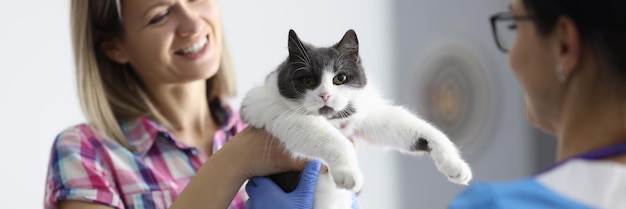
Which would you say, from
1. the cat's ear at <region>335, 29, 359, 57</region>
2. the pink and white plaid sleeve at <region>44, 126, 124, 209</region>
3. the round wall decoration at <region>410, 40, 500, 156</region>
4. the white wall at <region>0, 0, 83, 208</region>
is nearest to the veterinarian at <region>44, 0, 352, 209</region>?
the pink and white plaid sleeve at <region>44, 126, 124, 209</region>

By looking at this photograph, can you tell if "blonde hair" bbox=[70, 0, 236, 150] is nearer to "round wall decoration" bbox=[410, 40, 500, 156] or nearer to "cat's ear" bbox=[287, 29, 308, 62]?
"cat's ear" bbox=[287, 29, 308, 62]

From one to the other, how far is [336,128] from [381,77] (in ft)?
4.76

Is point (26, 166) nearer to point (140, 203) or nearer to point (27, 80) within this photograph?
point (27, 80)

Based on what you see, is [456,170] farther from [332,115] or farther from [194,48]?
[194,48]

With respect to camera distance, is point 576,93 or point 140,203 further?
point 140,203

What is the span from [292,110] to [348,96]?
100mm

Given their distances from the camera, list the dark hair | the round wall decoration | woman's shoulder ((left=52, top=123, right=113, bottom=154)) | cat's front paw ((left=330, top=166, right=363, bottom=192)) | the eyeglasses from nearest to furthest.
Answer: the dark hair, the eyeglasses, cat's front paw ((left=330, top=166, right=363, bottom=192)), woman's shoulder ((left=52, top=123, right=113, bottom=154)), the round wall decoration

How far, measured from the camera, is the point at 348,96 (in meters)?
1.21

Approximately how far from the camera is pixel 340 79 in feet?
3.98

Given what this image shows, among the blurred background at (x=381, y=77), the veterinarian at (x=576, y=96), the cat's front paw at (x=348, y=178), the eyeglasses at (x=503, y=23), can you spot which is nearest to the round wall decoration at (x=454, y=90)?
the blurred background at (x=381, y=77)

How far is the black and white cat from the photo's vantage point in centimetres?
115

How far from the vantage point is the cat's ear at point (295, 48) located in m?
1.19

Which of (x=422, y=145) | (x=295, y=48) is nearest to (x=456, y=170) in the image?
(x=422, y=145)

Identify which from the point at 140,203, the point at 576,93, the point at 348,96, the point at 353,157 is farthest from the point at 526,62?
the point at 140,203
